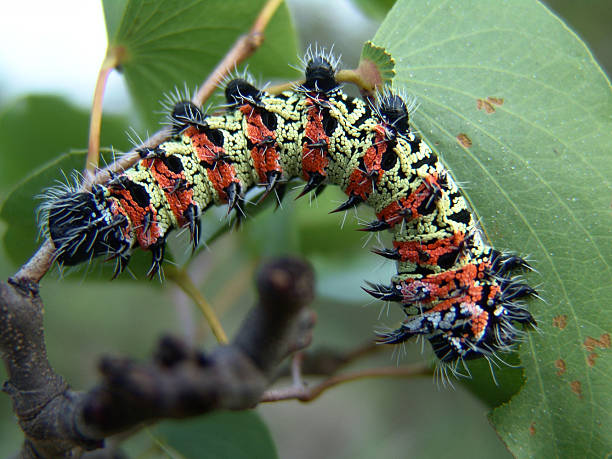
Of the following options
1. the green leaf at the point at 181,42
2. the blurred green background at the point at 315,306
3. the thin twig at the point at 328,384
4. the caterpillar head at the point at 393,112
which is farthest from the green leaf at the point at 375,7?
the thin twig at the point at 328,384

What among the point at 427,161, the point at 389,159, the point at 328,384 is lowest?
the point at 328,384

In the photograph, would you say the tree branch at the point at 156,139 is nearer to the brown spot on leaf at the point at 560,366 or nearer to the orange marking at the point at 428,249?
the orange marking at the point at 428,249

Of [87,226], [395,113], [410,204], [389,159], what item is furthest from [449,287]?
[87,226]

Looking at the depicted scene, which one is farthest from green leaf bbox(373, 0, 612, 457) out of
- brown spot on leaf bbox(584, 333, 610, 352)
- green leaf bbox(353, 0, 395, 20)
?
green leaf bbox(353, 0, 395, 20)

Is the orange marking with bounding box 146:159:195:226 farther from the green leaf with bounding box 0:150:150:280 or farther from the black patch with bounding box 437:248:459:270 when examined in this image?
the black patch with bounding box 437:248:459:270

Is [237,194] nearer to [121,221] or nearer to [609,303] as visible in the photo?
[121,221]

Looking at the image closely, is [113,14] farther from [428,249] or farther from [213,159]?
[428,249]
